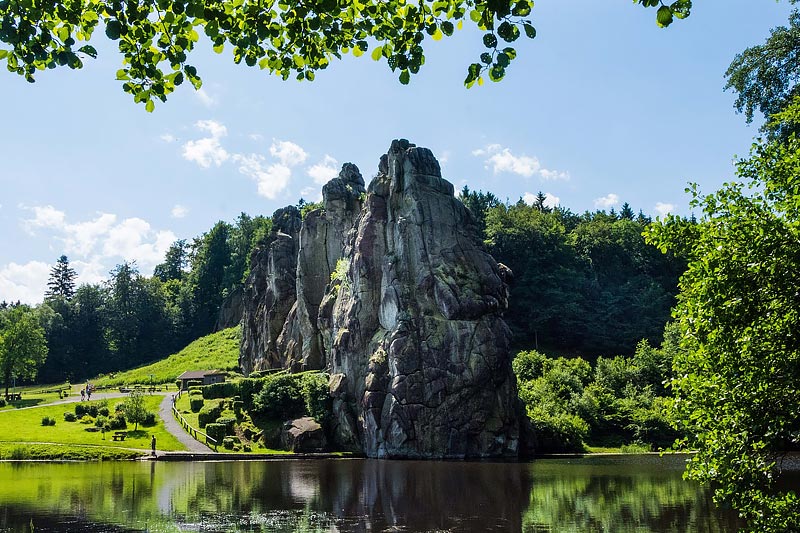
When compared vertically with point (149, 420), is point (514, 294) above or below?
above

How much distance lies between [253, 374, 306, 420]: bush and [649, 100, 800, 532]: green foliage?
52.5 m

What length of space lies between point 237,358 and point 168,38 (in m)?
107

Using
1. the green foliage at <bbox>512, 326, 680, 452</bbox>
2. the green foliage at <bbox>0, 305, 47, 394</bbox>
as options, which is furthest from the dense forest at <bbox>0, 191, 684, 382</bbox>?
the green foliage at <bbox>0, 305, 47, 394</bbox>

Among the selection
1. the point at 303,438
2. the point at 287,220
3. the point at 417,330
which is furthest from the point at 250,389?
the point at 287,220

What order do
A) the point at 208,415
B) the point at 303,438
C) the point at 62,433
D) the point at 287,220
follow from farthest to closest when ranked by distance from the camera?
the point at 287,220 < the point at 208,415 < the point at 62,433 < the point at 303,438

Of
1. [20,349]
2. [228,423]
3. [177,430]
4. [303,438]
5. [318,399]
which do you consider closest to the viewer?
[303,438]

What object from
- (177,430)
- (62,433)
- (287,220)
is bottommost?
(177,430)

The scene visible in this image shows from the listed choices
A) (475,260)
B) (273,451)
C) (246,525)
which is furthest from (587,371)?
(246,525)

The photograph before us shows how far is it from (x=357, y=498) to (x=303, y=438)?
27.6 meters

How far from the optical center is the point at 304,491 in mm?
32906

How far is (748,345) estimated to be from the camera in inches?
473

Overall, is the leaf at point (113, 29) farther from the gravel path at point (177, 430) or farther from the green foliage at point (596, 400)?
the green foliage at point (596, 400)

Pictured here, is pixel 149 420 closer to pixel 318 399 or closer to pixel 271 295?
pixel 318 399

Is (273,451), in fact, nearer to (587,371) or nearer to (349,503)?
(349,503)
